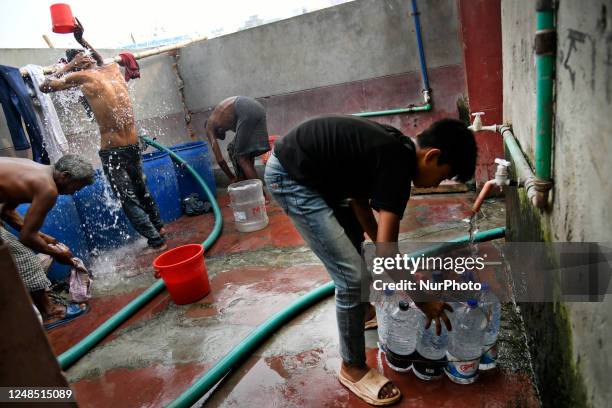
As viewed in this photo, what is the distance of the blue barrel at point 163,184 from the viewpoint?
5688 millimetres

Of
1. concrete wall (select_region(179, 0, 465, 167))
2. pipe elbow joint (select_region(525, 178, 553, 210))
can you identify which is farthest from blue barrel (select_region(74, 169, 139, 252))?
pipe elbow joint (select_region(525, 178, 553, 210))

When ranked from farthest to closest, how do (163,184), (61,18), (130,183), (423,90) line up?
(163,184)
(423,90)
(130,183)
(61,18)

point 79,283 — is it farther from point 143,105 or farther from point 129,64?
point 143,105

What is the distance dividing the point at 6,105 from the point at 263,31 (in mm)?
4029

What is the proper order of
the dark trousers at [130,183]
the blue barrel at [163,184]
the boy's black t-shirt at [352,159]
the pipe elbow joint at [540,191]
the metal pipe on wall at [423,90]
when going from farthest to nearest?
1. the blue barrel at [163,184]
2. the metal pipe on wall at [423,90]
3. the dark trousers at [130,183]
4. the boy's black t-shirt at [352,159]
5. the pipe elbow joint at [540,191]

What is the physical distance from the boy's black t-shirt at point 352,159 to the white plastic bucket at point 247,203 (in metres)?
2.99

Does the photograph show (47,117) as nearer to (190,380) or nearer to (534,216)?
(190,380)

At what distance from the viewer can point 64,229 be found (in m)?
4.45

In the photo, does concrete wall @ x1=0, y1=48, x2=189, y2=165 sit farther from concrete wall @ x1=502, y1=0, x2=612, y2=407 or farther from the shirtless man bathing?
concrete wall @ x1=502, y1=0, x2=612, y2=407

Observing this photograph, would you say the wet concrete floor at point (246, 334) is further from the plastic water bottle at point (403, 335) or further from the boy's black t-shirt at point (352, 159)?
the boy's black t-shirt at point (352, 159)

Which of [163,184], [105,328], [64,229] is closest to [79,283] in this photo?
[105,328]

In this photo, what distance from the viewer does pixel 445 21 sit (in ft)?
17.5

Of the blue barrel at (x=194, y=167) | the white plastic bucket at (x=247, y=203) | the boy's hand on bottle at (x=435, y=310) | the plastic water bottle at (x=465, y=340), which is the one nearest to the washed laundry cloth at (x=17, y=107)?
the blue barrel at (x=194, y=167)

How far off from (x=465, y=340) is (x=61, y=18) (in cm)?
551
